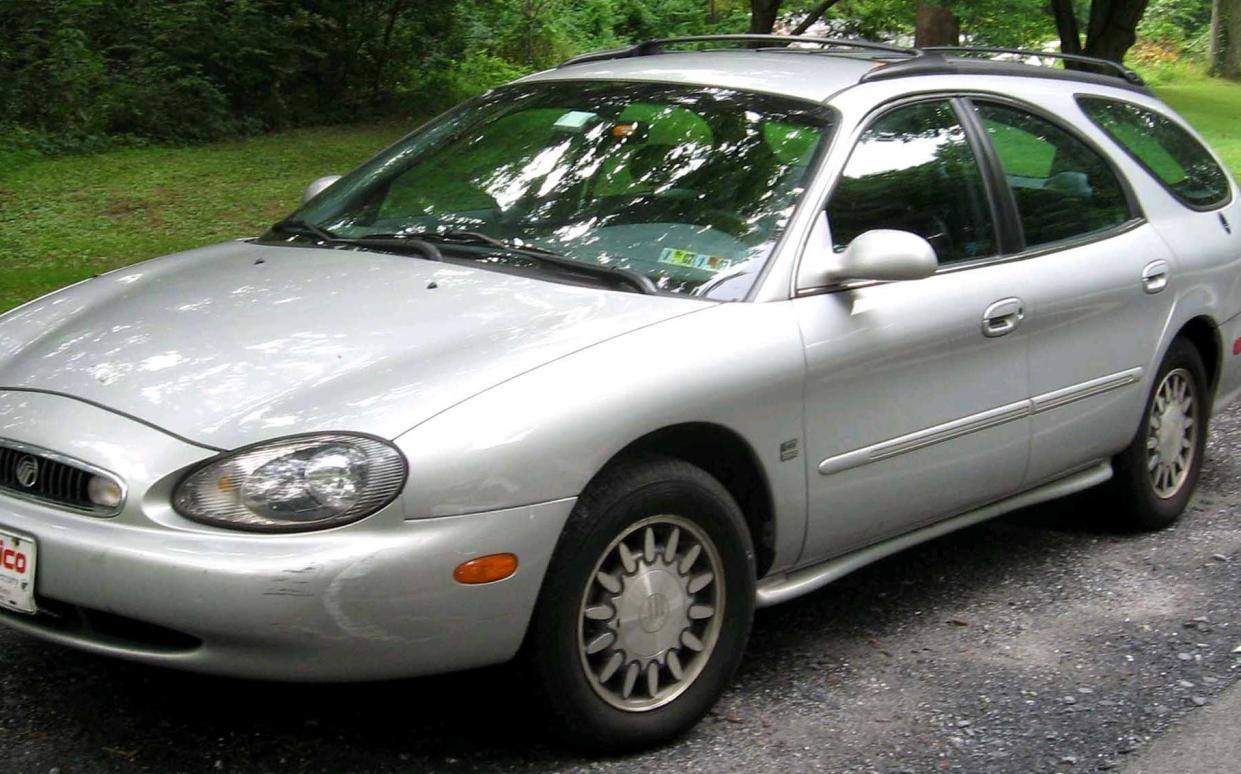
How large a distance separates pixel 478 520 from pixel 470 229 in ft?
4.53

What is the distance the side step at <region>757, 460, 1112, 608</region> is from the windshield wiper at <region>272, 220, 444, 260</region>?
127cm

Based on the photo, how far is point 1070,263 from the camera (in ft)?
16.9

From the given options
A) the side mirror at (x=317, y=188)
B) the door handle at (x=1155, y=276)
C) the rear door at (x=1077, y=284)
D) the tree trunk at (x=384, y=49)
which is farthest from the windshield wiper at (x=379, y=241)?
the tree trunk at (x=384, y=49)

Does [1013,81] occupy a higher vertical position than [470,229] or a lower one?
higher

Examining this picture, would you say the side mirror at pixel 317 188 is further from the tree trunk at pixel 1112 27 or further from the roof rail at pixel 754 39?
the tree trunk at pixel 1112 27

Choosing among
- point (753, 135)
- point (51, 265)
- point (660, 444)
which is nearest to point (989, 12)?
point (51, 265)

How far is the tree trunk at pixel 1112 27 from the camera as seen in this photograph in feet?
45.4

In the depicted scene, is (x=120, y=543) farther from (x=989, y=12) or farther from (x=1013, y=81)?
(x=989, y=12)

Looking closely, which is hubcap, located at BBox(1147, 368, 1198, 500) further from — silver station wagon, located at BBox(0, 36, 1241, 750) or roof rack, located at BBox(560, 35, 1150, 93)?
roof rack, located at BBox(560, 35, 1150, 93)

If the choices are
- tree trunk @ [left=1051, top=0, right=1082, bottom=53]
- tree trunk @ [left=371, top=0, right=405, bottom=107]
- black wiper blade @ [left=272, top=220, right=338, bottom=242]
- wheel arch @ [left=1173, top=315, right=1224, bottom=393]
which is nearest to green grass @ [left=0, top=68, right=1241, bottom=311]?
tree trunk @ [left=371, top=0, right=405, bottom=107]

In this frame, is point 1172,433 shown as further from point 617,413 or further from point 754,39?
point 617,413

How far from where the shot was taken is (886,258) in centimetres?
423

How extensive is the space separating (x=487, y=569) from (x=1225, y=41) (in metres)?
30.3

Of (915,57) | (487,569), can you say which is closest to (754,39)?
(915,57)
